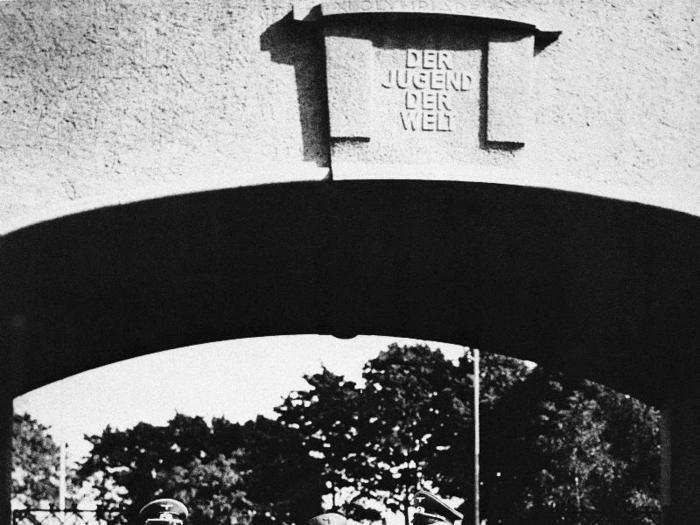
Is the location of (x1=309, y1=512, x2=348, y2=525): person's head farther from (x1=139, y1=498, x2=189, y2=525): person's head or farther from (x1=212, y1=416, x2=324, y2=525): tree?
(x1=212, y1=416, x2=324, y2=525): tree

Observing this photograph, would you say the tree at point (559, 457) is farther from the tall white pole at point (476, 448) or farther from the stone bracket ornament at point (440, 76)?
the stone bracket ornament at point (440, 76)

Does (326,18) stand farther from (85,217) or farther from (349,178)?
(85,217)

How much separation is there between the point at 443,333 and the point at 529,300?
1.39 meters

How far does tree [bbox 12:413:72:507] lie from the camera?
153 ft

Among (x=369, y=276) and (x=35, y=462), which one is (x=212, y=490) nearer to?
(x=35, y=462)

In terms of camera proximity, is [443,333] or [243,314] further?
[443,333]

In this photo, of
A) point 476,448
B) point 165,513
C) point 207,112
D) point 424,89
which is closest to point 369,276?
point 424,89

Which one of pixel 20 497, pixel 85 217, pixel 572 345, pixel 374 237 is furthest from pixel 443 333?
pixel 20 497

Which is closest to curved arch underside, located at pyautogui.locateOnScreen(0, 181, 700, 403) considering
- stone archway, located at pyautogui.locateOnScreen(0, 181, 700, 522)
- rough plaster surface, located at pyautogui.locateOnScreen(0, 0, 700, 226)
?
stone archway, located at pyautogui.locateOnScreen(0, 181, 700, 522)

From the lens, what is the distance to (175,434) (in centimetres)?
4959

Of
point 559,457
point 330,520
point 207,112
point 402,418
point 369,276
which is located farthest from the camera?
point 402,418

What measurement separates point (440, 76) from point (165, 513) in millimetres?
4627

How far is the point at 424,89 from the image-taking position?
580cm

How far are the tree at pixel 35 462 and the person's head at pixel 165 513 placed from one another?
3812cm
